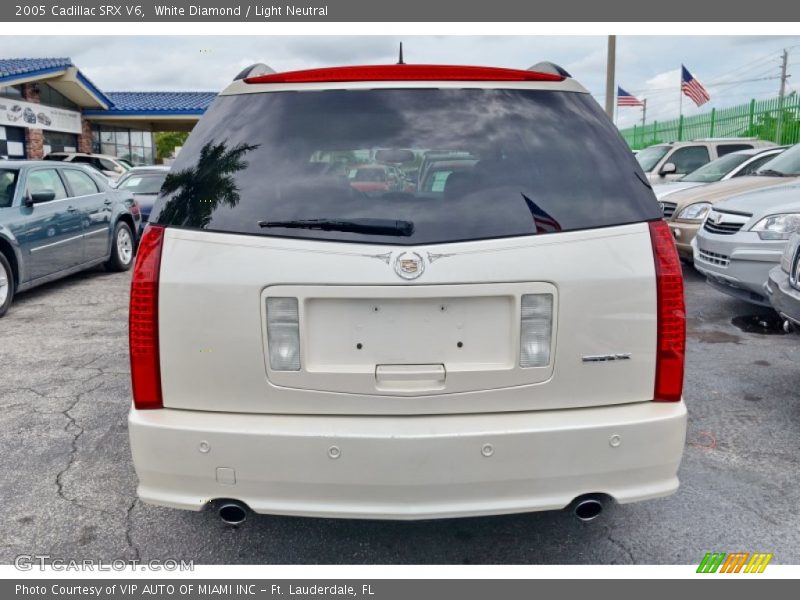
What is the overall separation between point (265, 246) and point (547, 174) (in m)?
0.96

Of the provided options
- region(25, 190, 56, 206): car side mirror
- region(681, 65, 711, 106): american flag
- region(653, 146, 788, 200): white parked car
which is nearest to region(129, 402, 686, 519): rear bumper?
region(25, 190, 56, 206): car side mirror

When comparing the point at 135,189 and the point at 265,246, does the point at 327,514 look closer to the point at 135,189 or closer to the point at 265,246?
the point at 265,246

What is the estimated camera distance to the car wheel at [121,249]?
A: 9.76 meters

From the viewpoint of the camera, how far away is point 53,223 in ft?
26.1

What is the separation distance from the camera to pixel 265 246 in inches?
89.4

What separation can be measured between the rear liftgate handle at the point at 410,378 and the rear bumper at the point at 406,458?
0.10 m

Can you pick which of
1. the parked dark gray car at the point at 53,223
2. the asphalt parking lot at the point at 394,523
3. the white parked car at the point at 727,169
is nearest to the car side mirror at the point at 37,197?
the parked dark gray car at the point at 53,223

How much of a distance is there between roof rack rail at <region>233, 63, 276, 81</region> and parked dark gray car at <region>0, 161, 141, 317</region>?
5.42 m

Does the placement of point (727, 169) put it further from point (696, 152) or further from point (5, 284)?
point (5, 284)

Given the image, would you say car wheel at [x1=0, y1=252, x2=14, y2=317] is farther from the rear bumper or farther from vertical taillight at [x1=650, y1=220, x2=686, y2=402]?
vertical taillight at [x1=650, y1=220, x2=686, y2=402]

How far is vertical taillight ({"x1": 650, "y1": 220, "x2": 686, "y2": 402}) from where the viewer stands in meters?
2.36

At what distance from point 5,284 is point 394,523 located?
5789mm

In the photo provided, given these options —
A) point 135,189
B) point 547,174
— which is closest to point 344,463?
point 547,174

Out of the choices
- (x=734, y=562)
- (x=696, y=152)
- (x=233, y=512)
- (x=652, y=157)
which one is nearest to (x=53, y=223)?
(x=233, y=512)
